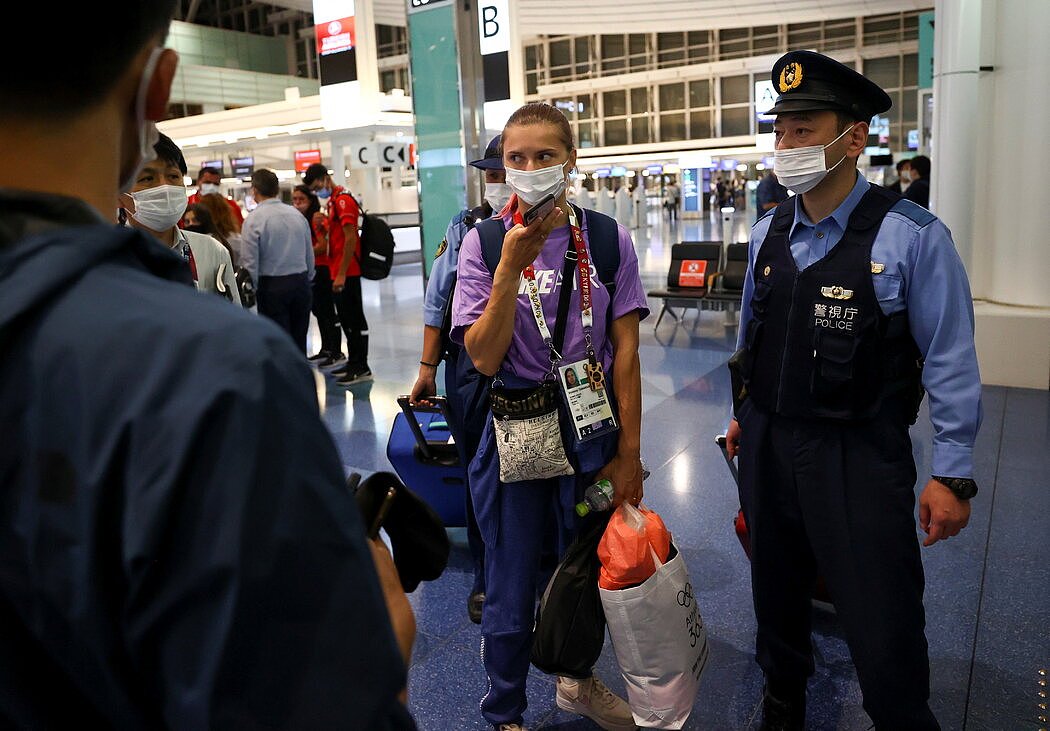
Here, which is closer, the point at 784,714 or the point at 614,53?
the point at 784,714

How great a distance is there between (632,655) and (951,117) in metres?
5.93

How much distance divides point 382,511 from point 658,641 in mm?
1396

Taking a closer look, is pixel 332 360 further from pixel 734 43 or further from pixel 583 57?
pixel 583 57

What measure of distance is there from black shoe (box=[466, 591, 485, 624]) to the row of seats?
20.0ft

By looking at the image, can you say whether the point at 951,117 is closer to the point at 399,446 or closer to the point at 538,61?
the point at 399,446

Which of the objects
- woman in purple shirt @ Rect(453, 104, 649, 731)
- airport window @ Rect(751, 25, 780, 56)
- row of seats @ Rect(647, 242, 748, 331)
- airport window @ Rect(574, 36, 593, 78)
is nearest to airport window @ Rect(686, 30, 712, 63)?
airport window @ Rect(751, 25, 780, 56)

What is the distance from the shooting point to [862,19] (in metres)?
36.2

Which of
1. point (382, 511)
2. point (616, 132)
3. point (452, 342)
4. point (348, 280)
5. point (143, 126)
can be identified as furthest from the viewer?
point (616, 132)

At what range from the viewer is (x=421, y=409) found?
12.3 ft

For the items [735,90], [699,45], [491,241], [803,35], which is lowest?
[491,241]

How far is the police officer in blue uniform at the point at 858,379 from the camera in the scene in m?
2.12

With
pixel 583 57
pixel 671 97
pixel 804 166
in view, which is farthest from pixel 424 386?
pixel 583 57

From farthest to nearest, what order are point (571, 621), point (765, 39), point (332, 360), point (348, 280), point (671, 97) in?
1. point (671, 97)
2. point (765, 39)
3. point (332, 360)
4. point (348, 280)
5. point (571, 621)

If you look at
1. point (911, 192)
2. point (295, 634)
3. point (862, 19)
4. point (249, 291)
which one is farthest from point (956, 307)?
point (862, 19)
